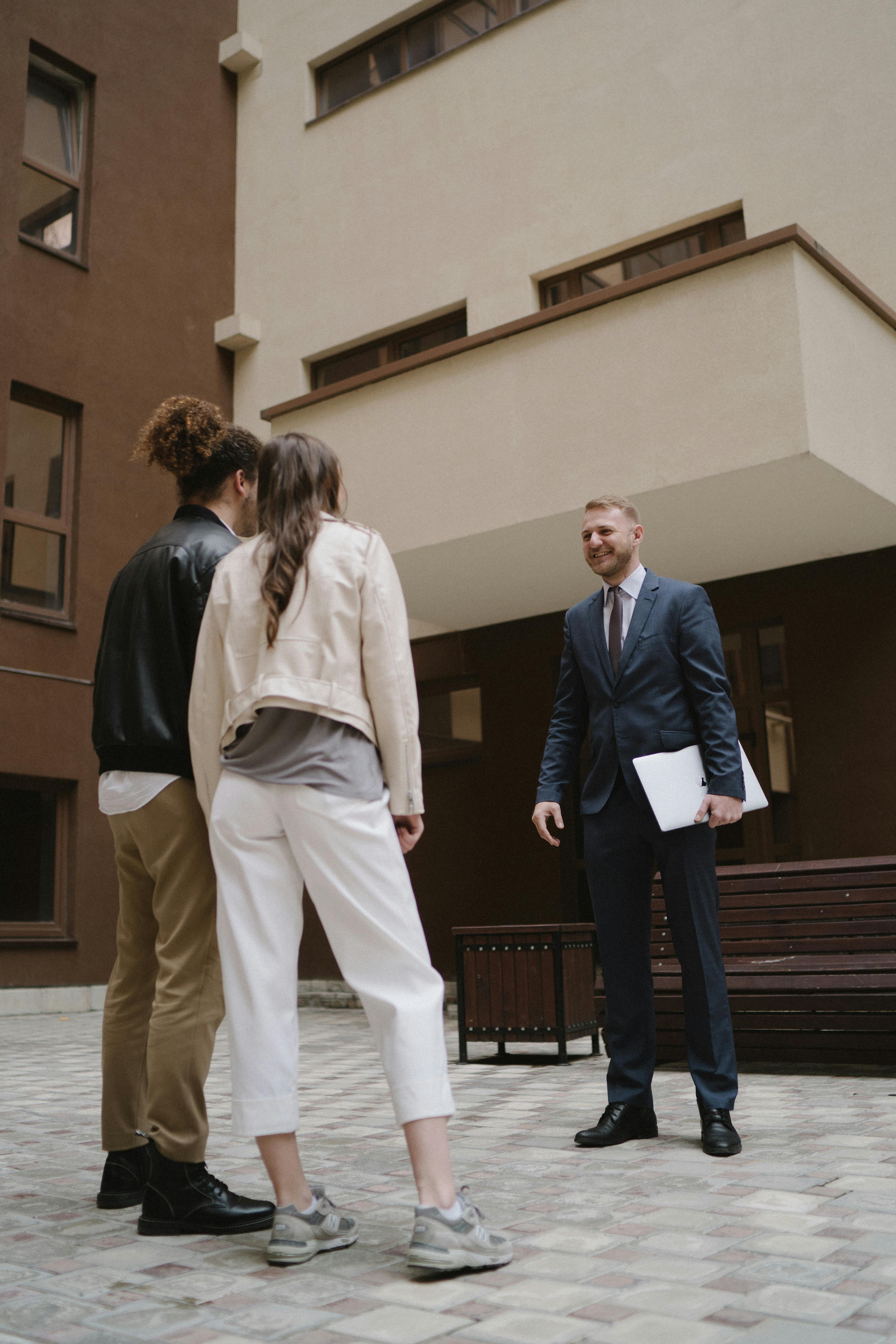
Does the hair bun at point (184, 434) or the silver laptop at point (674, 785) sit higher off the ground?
the hair bun at point (184, 434)

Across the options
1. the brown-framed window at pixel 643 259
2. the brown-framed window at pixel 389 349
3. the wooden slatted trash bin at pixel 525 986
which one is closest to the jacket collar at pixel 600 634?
the wooden slatted trash bin at pixel 525 986

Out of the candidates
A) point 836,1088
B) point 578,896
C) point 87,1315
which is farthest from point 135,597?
point 578,896

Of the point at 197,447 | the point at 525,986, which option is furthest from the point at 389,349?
the point at 197,447

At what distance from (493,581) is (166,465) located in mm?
6905

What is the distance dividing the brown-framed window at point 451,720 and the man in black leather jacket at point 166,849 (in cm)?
832

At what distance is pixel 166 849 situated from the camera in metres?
2.92

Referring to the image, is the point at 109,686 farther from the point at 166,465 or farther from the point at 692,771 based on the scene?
the point at 692,771

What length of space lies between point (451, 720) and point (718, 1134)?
27.6ft

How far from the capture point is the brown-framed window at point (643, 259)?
9961mm

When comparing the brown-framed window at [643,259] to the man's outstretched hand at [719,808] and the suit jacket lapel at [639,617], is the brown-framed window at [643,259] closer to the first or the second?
the suit jacket lapel at [639,617]

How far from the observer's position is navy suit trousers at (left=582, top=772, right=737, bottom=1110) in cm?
379

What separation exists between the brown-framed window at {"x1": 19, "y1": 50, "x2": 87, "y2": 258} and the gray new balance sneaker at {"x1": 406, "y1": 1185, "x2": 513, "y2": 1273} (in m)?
11.3

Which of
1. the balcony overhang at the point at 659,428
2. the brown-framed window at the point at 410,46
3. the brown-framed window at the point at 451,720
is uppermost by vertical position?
the brown-framed window at the point at 410,46

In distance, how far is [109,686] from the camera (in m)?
3.11
